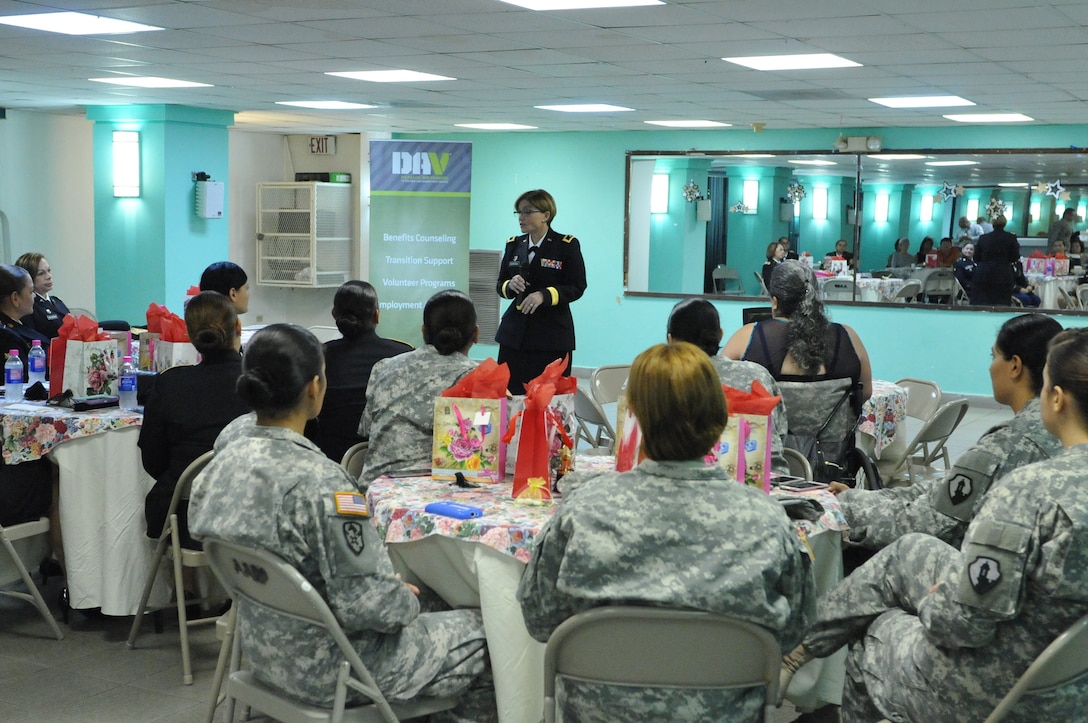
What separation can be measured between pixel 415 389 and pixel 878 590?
1597 mm

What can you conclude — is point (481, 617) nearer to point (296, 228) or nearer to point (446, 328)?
point (446, 328)

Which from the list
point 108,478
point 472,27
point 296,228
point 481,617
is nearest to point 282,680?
point 481,617

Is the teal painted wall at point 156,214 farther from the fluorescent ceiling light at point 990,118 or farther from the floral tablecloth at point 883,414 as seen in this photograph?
the floral tablecloth at point 883,414

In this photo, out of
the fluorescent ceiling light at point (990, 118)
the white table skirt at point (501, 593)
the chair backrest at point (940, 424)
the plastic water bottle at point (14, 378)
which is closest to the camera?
the white table skirt at point (501, 593)

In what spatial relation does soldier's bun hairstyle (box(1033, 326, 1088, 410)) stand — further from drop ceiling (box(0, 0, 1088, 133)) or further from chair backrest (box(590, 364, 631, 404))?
chair backrest (box(590, 364, 631, 404))

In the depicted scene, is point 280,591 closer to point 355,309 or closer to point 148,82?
point 355,309

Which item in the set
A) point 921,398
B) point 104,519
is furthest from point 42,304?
point 921,398

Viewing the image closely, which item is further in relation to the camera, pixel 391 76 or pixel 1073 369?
pixel 391 76

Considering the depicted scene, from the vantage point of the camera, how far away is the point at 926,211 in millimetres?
11156

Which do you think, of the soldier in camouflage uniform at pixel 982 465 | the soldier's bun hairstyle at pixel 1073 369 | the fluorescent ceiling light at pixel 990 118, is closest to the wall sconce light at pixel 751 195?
the fluorescent ceiling light at pixel 990 118

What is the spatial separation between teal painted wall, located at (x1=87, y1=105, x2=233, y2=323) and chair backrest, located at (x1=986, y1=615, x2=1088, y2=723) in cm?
1010

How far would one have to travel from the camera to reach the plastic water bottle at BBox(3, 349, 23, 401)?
15.2 ft

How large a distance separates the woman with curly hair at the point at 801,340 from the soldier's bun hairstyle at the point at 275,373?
2.23 m

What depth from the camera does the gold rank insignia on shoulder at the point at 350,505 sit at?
2.37 metres
